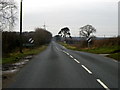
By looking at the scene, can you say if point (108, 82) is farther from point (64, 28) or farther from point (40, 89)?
point (64, 28)

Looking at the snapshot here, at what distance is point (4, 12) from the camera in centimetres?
3338

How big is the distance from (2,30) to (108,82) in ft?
77.4

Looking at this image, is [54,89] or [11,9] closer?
[54,89]

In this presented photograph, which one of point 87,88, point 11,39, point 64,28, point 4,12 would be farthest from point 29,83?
point 64,28

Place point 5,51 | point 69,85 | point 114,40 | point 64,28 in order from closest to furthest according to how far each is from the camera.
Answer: point 69,85
point 5,51
point 114,40
point 64,28

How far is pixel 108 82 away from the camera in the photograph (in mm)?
10203

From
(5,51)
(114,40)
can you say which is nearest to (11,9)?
(5,51)

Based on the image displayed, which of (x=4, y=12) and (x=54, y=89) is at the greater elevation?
(x=4, y=12)

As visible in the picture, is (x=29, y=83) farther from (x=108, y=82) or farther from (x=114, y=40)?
(x=114, y=40)

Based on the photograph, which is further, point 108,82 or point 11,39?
point 11,39

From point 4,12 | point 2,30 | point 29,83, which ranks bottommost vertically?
point 29,83

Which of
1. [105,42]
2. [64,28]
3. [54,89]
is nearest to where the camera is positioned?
[54,89]

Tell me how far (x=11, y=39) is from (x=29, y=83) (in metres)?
27.5

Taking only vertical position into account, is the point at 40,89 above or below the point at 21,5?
below
